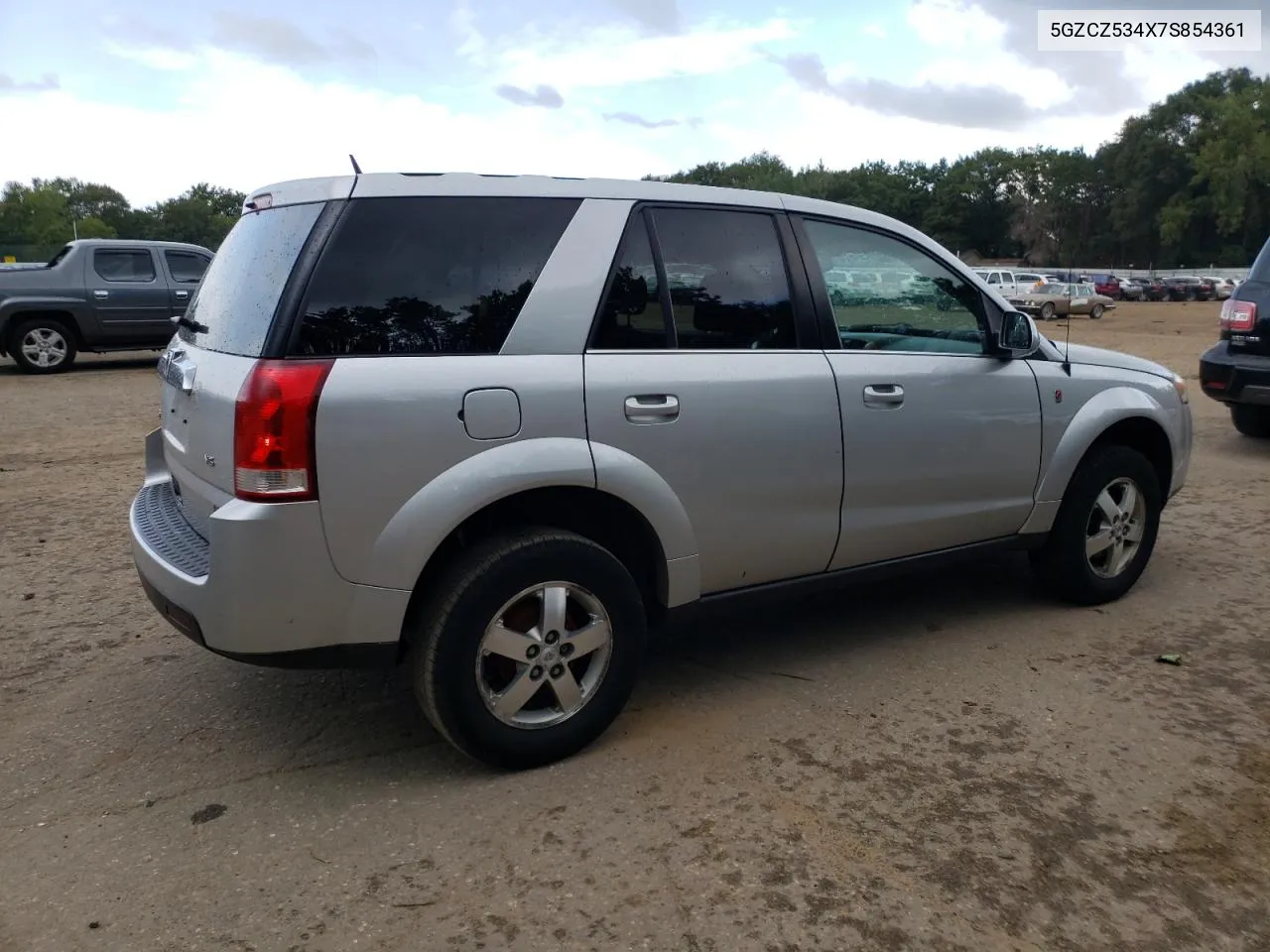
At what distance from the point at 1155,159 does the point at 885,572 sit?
9494cm

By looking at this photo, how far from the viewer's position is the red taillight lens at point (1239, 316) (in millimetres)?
8078

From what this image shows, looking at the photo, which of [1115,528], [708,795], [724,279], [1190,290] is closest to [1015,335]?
[1115,528]

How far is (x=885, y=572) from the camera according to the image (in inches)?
165

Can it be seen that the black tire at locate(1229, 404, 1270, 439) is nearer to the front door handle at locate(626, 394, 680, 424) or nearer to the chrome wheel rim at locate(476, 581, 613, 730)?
the front door handle at locate(626, 394, 680, 424)

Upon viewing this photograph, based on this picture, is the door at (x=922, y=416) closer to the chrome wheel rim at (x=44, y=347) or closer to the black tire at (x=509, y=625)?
the black tire at (x=509, y=625)

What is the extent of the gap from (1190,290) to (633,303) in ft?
188

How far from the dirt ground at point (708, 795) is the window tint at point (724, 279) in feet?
4.24

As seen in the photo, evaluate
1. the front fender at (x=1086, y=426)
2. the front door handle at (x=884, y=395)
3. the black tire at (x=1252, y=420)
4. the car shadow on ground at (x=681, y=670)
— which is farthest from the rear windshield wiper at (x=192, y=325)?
the black tire at (x=1252, y=420)

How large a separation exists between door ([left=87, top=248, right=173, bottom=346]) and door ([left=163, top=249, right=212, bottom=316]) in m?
0.09

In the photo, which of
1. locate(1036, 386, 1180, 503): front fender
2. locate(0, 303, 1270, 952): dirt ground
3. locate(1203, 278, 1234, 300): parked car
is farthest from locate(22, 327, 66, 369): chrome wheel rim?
locate(1203, 278, 1234, 300): parked car

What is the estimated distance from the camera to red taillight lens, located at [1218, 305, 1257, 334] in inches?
318

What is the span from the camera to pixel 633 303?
11.4ft

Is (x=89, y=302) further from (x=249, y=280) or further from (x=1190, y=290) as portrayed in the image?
(x=1190, y=290)

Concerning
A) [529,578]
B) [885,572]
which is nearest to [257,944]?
[529,578]
